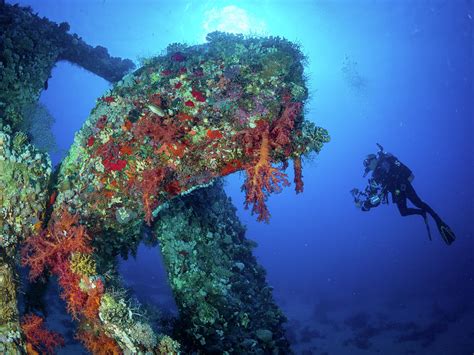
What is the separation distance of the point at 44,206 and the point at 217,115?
2391 mm

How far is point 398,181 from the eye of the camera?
10.5 metres

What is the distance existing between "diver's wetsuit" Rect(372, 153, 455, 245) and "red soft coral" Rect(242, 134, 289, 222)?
8209 mm

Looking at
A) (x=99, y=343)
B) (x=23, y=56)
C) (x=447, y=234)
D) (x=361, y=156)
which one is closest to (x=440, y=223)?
(x=447, y=234)

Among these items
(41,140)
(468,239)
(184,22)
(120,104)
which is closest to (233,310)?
(120,104)

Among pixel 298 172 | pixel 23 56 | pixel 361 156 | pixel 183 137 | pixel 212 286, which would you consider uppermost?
pixel 361 156

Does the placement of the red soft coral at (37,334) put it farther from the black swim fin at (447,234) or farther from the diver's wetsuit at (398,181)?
the diver's wetsuit at (398,181)

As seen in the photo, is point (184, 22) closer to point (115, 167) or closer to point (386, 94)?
point (115, 167)

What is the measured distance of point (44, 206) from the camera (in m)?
3.83

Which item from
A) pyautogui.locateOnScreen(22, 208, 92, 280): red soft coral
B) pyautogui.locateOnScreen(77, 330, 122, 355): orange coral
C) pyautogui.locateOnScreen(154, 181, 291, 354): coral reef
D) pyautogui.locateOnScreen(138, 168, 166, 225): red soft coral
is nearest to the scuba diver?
pyautogui.locateOnScreen(154, 181, 291, 354): coral reef

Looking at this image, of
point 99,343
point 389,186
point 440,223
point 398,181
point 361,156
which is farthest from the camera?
point 361,156

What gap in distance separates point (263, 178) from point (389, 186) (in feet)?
28.1

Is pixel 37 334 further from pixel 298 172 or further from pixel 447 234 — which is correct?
pixel 447 234

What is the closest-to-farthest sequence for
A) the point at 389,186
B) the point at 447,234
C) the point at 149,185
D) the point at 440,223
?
the point at 149,185, the point at 447,234, the point at 440,223, the point at 389,186

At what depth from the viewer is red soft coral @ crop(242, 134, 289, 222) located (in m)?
3.54
